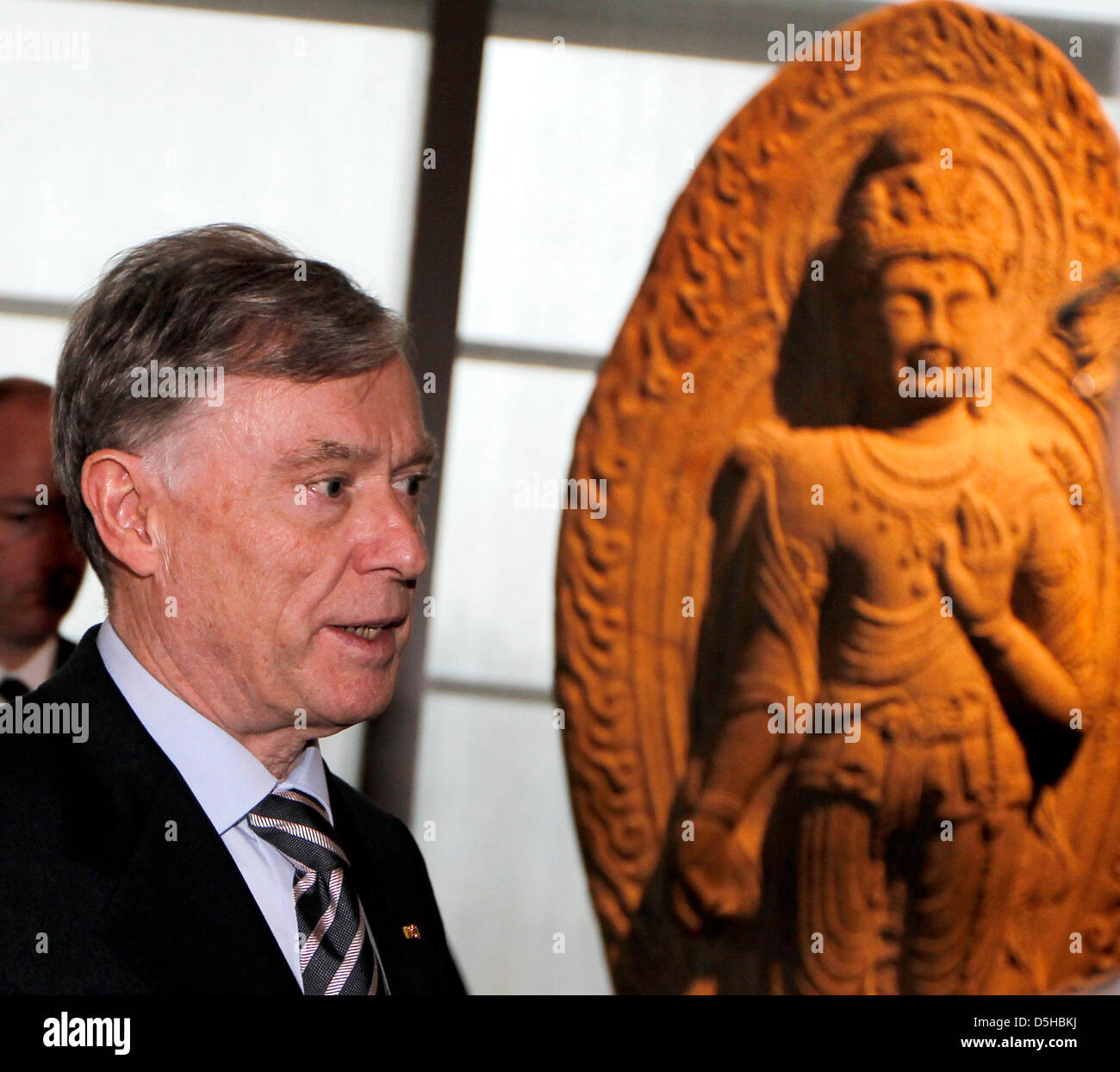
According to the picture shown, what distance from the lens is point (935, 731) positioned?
3258 mm

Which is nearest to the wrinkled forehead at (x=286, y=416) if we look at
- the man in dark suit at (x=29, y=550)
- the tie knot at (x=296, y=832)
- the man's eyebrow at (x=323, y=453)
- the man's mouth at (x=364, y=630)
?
the man's eyebrow at (x=323, y=453)

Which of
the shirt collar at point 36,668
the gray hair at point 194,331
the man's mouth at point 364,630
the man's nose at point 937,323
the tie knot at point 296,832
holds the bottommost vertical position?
the tie knot at point 296,832

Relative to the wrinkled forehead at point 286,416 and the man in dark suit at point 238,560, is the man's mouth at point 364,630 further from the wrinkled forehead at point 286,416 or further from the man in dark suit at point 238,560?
the wrinkled forehead at point 286,416

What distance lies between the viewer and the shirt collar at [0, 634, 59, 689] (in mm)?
3160

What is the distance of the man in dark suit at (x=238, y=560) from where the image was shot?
5.24 ft

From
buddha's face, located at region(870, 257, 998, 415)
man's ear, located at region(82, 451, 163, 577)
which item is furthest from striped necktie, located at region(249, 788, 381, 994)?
buddha's face, located at region(870, 257, 998, 415)

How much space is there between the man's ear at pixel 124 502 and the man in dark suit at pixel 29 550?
61.2 inches

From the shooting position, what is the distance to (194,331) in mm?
1622

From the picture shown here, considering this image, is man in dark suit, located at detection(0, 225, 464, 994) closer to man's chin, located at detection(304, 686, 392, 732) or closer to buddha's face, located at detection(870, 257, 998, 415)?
man's chin, located at detection(304, 686, 392, 732)

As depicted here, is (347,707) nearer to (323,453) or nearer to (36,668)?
(323,453)

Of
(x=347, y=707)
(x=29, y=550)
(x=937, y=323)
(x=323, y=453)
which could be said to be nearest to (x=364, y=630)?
(x=347, y=707)

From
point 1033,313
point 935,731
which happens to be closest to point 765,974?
point 935,731

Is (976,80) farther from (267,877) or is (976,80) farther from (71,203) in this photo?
(267,877)

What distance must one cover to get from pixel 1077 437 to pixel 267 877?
96.1 inches
